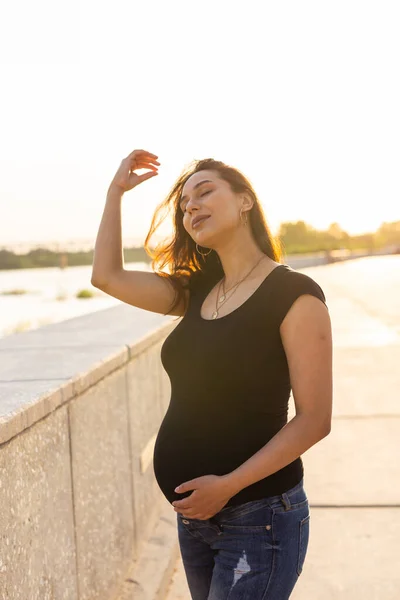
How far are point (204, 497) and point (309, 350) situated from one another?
1.60ft

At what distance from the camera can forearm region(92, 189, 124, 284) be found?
2510 millimetres

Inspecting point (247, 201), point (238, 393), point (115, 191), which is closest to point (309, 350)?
point (238, 393)

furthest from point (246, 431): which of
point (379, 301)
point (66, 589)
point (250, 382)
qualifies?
point (379, 301)

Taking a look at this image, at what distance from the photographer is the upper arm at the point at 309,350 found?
183cm

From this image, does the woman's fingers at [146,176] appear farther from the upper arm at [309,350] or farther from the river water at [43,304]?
the river water at [43,304]

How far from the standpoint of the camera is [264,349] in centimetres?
194

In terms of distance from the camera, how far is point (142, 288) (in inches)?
99.7

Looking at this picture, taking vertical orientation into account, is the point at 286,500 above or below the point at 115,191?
below

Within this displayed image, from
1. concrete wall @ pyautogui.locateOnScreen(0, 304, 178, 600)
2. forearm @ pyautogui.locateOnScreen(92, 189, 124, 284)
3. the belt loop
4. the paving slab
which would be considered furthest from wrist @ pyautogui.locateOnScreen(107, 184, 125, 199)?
the paving slab

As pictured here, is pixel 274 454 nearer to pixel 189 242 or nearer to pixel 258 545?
pixel 258 545

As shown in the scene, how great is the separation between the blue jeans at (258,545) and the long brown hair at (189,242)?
81cm

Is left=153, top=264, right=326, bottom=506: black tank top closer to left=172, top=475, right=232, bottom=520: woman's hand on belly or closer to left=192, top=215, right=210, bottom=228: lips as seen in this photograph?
left=172, top=475, right=232, bottom=520: woman's hand on belly

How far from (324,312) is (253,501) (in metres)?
0.56

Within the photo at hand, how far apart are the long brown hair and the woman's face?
0.13 ft
